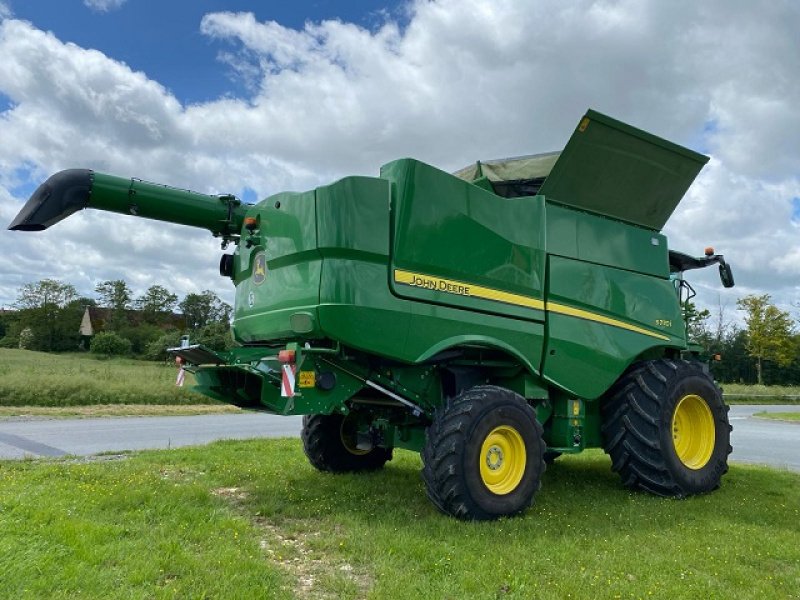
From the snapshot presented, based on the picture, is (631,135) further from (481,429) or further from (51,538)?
(51,538)

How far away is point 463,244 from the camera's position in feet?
20.2

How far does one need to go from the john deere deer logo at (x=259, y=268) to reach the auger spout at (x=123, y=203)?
552mm

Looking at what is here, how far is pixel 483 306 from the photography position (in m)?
6.21

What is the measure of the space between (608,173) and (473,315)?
8.48 ft

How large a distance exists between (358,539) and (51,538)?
2149mm

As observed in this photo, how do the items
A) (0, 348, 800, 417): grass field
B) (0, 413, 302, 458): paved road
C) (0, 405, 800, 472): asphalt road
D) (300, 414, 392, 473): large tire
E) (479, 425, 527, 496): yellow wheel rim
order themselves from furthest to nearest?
1. (0, 348, 800, 417): grass field
2. (0, 405, 800, 472): asphalt road
3. (0, 413, 302, 458): paved road
4. (300, 414, 392, 473): large tire
5. (479, 425, 527, 496): yellow wheel rim

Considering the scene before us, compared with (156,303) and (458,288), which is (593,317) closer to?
(458,288)

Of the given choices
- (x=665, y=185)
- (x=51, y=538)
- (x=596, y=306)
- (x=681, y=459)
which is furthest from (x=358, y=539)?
(x=665, y=185)

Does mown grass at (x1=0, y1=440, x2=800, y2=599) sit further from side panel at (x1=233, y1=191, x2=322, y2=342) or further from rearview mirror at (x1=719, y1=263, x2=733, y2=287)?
rearview mirror at (x1=719, y1=263, x2=733, y2=287)

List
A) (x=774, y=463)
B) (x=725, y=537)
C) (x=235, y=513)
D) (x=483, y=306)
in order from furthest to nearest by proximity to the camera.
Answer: (x=774, y=463) → (x=483, y=306) → (x=235, y=513) → (x=725, y=537)

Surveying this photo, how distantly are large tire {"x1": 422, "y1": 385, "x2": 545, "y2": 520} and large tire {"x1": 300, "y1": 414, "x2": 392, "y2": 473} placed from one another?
84.8 inches

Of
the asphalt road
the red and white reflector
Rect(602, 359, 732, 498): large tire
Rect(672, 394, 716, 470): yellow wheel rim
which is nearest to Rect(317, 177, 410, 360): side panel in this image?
the red and white reflector

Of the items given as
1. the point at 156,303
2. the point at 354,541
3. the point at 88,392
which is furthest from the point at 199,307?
the point at 354,541

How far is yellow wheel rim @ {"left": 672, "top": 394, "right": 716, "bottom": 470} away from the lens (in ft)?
25.7
